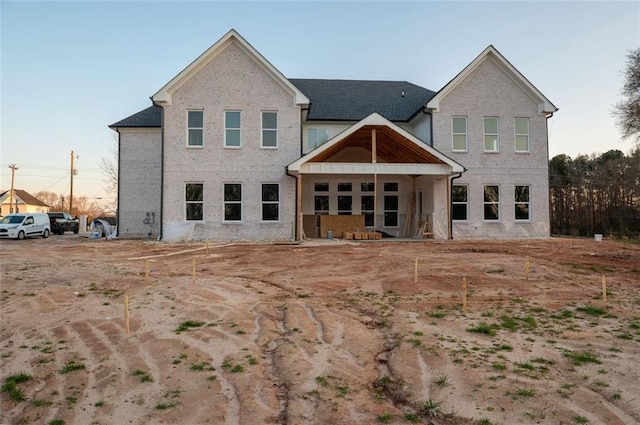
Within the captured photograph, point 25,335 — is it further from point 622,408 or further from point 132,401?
point 622,408

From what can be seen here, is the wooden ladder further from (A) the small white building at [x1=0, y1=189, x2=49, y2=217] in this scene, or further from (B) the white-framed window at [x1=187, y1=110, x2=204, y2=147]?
(A) the small white building at [x1=0, y1=189, x2=49, y2=217]

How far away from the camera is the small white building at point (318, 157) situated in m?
22.2

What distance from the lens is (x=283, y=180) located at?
74.3 ft

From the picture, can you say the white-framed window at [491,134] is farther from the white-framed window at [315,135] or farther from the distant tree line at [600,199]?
the distant tree line at [600,199]

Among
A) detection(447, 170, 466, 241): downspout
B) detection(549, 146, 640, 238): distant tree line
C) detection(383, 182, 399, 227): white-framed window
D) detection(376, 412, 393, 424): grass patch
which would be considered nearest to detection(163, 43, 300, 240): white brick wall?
detection(383, 182, 399, 227): white-framed window

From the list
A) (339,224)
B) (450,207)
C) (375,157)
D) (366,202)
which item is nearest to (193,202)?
(339,224)

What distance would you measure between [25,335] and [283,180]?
1629cm

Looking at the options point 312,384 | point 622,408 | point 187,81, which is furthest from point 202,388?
point 187,81

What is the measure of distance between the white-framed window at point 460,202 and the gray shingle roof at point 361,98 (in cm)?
498

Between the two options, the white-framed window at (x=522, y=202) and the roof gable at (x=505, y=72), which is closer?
the roof gable at (x=505, y=72)

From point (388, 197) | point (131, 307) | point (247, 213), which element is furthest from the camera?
point (388, 197)

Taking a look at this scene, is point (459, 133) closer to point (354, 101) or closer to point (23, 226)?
point (354, 101)

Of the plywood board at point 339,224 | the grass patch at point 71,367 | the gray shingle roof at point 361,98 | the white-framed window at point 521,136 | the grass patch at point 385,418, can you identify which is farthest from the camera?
the gray shingle roof at point 361,98

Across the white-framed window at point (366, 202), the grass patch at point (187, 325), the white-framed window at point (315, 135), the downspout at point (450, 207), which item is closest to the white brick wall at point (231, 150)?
the white-framed window at point (315, 135)
